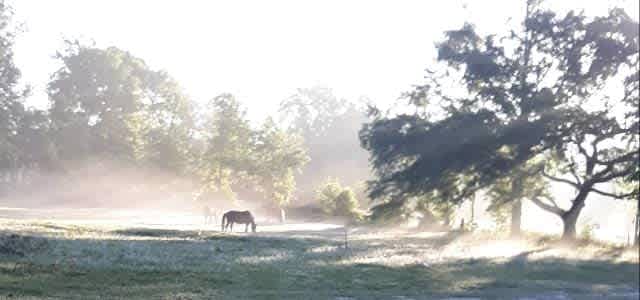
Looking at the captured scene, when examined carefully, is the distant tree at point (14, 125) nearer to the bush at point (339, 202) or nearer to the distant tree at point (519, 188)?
the bush at point (339, 202)

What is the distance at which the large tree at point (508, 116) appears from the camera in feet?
110

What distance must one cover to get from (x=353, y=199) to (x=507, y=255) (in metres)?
33.3

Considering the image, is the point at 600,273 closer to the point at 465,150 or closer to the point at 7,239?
the point at 465,150

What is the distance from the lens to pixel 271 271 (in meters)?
19.2

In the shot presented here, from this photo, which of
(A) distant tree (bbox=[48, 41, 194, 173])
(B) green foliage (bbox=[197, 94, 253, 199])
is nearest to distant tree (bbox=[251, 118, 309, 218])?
(B) green foliage (bbox=[197, 94, 253, 199])

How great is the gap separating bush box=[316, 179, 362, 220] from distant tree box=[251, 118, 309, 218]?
4820 millimetres

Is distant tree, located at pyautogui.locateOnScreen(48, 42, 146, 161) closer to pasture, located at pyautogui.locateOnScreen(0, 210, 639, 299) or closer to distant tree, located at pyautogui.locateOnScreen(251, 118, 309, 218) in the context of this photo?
distant tree, located at pyautogui.locateOnScreen(251, 118, 309, 218)

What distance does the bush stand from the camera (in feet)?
207

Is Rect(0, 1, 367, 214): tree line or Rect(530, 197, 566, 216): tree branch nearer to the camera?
Rect(530, 197, 566, 216): tree branch

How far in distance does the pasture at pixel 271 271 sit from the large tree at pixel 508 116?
4775 mm

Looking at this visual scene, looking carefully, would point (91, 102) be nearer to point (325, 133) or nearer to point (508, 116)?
point (325, 133)

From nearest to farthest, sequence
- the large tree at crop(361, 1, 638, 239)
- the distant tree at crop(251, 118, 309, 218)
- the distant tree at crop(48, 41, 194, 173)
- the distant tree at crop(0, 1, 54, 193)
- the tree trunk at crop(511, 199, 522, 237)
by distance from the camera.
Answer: the large tree at crop(361, 1, 638, 239), the tree trunk at crop(511, 199, 522, 237), the distant tree at crop(0, 1, 54, 193), the distant tree at crop(251, 118, 309, 218), the distant tree at crop(48, 41, 194, 173)

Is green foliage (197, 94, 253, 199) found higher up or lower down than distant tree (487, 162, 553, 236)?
higher up

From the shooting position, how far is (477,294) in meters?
18.5
